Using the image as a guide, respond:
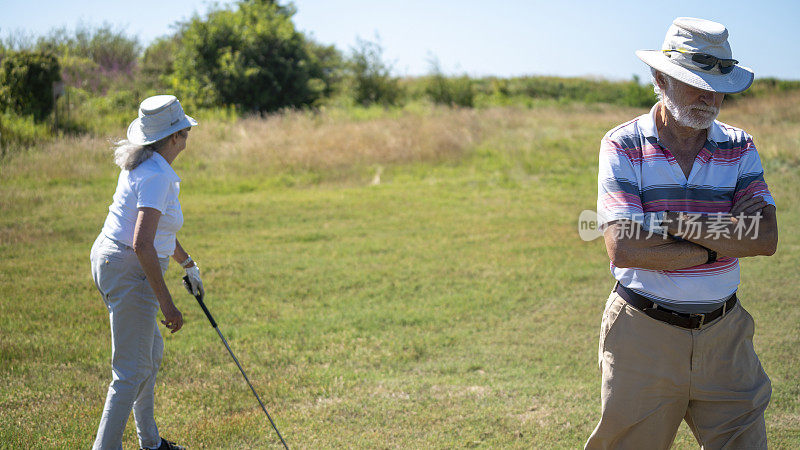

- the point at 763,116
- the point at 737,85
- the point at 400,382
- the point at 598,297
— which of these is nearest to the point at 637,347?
the point at 737,85

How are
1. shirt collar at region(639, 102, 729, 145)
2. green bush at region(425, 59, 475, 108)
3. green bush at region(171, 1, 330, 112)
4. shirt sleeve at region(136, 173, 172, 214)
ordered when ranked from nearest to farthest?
shirt collar at region(639, 102, 729, 145) < shirt sleeve at region(136, 173, 172, 214) < green bush at region(171, 1, 330, 112) < green bush at region(425, 59, 475, 108)

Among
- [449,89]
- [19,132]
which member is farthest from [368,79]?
[19,132]

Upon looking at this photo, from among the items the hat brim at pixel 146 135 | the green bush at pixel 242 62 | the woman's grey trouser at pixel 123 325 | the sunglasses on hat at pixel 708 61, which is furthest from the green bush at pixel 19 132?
the sunglasses on hat at pixel 708 61

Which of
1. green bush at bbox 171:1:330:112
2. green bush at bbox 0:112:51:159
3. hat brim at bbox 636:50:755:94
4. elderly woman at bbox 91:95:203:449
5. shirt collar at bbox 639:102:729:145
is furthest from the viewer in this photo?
green bush at bbox 171:1:330:112

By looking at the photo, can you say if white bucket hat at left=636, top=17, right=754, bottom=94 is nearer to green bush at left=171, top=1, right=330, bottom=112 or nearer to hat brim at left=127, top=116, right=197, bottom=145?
hat brim at left=127, top=116, right=197, bottom=145

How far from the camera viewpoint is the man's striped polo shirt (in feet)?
8.75

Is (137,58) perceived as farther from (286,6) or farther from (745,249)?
(745,249)

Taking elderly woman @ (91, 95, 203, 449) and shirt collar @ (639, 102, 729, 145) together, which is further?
elderly woman @ (91, 95, 203, 449)

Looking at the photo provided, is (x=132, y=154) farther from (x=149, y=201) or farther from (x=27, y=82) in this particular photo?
(x=27, y=82)

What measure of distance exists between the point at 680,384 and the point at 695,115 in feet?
3.58

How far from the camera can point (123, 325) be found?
342cm

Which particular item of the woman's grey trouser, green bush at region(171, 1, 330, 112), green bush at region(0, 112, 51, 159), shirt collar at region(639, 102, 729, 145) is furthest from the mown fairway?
green bush at region(171, 1, 330, 112)

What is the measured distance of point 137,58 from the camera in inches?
1216

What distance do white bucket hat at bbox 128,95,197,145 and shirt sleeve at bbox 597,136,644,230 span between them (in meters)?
2.15
